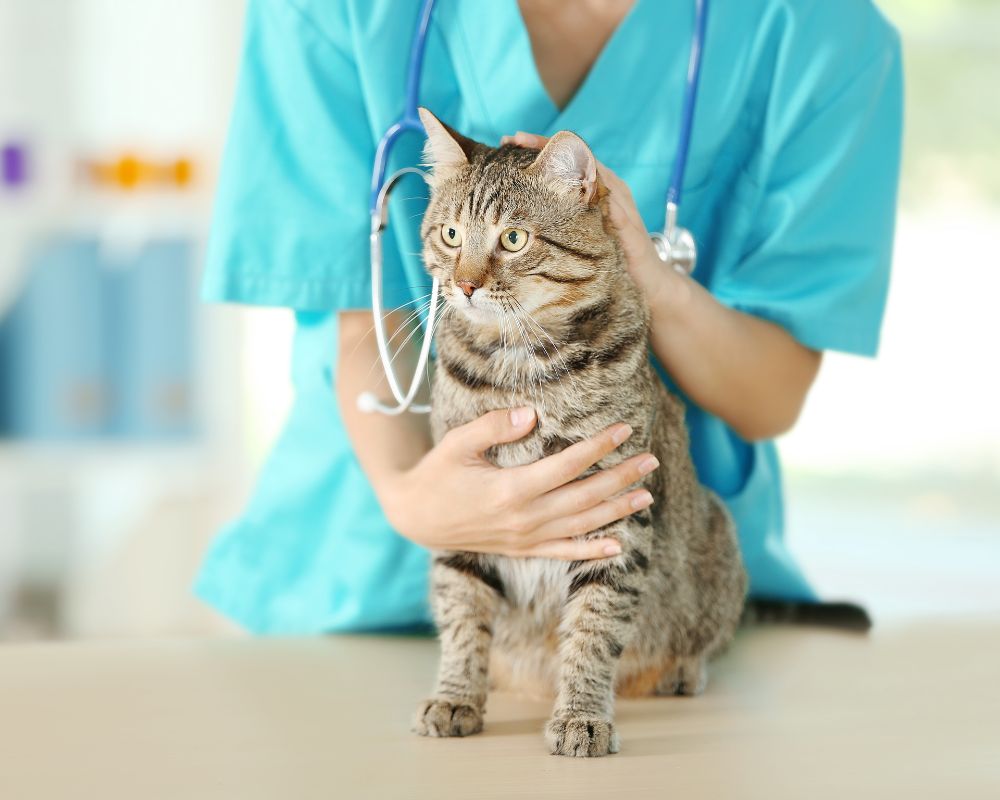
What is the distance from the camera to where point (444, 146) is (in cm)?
95

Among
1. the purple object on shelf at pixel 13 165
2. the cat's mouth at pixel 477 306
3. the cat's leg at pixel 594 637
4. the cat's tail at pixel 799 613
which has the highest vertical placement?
the purple object on shelf at pixel 13 165

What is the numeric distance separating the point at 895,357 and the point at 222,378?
1492 millimetres

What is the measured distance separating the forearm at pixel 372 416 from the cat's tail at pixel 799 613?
0.44 meters

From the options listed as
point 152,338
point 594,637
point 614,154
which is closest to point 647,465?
point 594,637

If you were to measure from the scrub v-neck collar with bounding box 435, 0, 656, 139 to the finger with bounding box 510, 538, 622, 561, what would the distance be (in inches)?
16.5

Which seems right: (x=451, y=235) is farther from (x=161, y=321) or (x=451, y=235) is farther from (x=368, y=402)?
(x=161, y=321)

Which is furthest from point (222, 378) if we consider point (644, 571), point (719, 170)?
point (644, 571)

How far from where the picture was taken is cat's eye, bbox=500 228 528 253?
2.96ft

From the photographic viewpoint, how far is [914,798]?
748 millimetres

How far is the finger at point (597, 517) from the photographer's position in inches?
35.7

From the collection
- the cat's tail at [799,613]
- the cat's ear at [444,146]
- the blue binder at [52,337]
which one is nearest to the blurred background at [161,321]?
the blue binder at [52,337]

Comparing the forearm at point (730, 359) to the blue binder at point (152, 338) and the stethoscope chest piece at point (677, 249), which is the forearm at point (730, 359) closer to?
the stethoscope chest piece at point (677, 249)

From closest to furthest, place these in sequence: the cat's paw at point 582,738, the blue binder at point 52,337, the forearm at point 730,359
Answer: the cat's paw at point 582,738, the forearm at point 730,359, the blue binder at point 52,337

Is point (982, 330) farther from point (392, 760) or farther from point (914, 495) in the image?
point (392, 760)
